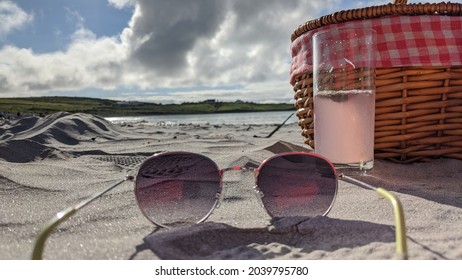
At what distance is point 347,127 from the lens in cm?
176

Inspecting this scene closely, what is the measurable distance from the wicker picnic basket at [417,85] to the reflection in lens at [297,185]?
64cm

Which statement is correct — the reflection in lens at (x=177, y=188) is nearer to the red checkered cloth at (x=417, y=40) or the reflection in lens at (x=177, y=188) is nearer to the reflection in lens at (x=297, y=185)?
the reflection in lens at (x=297, y=185)

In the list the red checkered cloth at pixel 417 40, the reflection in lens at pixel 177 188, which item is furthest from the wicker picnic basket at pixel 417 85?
the reflection in lens at pixel 177 188

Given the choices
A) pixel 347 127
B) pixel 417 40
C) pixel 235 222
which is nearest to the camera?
pixel 235 222

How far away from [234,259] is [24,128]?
395 cm

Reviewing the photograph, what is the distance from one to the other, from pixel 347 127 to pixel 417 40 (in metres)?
0.52

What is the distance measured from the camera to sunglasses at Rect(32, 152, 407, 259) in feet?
4.44

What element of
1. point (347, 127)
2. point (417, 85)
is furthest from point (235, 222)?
point (417, 85)

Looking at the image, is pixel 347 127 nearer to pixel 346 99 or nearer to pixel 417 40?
pixel 346 99

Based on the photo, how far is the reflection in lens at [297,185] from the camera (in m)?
1.38

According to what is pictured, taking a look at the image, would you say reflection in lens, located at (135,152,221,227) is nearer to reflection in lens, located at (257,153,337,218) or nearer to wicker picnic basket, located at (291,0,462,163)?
reflection in lens, located at (257,153,337,218)
